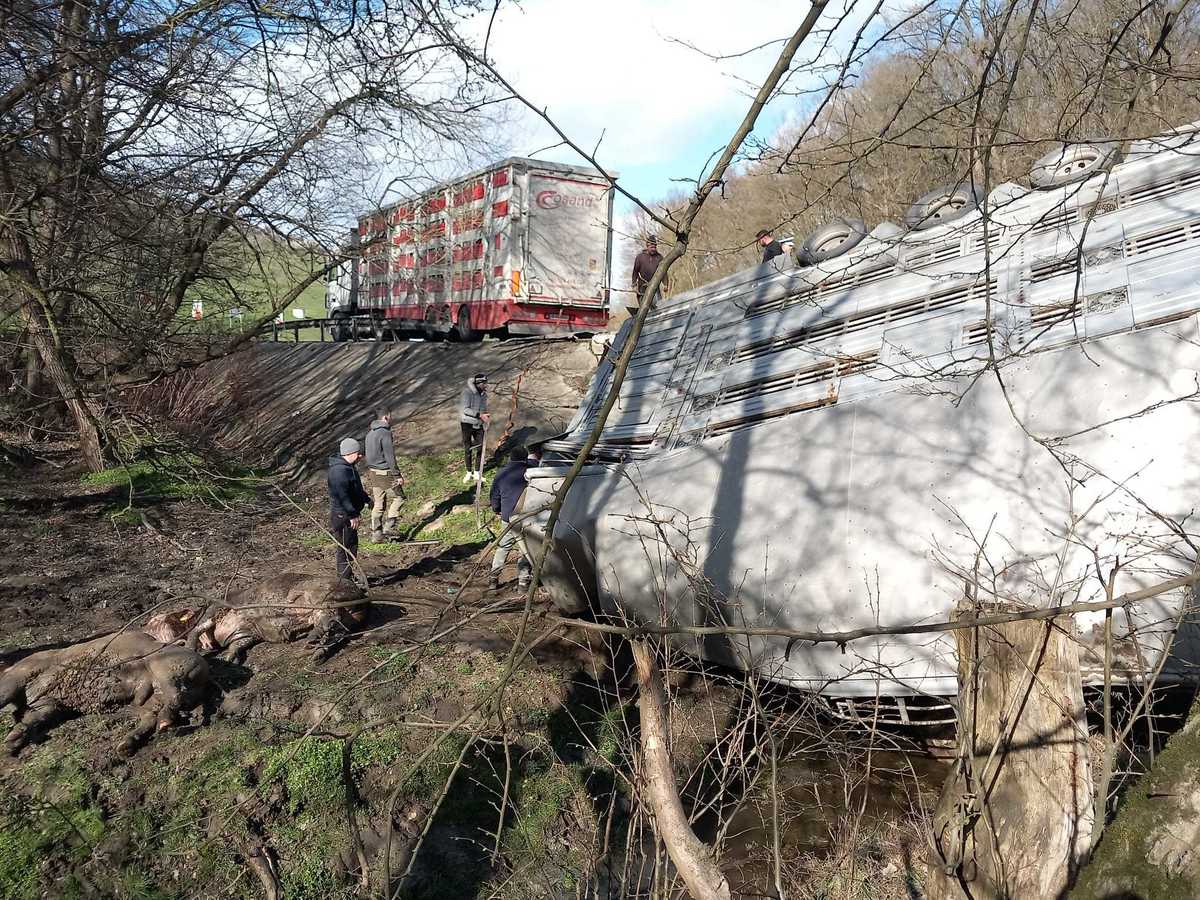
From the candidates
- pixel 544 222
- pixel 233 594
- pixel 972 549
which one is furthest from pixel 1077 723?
pixel 544 222

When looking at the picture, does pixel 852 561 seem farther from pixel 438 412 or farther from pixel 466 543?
pixel 438 412

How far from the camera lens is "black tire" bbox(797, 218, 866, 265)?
824 cm

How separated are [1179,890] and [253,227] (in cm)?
1001

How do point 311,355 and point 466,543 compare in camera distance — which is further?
point 311,355

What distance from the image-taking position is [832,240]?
28.0 feet

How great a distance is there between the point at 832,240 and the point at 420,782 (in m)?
6.11

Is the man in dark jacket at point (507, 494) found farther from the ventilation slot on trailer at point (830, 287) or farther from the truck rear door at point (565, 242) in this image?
the truck rear door at point (565, 242)

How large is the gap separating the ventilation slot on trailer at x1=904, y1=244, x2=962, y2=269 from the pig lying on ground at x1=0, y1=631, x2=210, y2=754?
628 centimetres

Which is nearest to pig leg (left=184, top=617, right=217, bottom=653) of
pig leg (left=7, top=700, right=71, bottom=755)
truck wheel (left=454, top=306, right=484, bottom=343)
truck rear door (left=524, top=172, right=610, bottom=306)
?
pig leg (left=7, top=700, right=71, bottom=755)

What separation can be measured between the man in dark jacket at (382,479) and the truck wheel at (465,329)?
290 inches

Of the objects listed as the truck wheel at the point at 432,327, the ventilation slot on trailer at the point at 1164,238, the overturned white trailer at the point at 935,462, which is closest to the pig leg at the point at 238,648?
the overturned white trailer at the point at 935,462

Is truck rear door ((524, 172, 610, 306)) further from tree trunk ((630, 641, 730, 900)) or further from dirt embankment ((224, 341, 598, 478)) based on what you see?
tree trunk ((630, 641, 730, 900))

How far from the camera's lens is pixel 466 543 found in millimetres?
10758

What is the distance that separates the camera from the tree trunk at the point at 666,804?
3162mm
